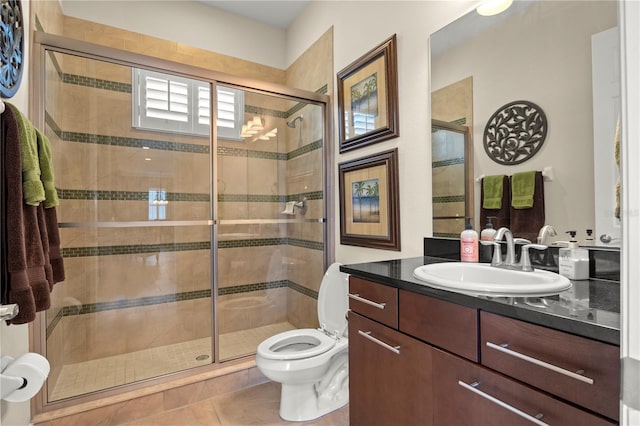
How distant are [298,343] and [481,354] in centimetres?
136

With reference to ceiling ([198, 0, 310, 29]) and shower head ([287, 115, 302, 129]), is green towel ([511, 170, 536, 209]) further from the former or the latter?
ceiling ([198, 0, 310, 29])

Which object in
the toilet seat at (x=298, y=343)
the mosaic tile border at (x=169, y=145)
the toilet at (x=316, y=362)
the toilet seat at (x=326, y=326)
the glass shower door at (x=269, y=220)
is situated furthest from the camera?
the glass shower door at (x=269, y=220)

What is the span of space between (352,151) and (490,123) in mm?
982

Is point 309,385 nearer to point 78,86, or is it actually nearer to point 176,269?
point 176,269

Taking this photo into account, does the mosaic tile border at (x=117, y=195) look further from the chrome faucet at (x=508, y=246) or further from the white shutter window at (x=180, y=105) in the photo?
the chrome faucet at (x=508, y=246)

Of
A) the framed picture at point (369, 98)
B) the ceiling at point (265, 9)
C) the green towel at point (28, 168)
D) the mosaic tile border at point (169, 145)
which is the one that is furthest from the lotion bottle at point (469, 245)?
the ceiling at point (265, 9)

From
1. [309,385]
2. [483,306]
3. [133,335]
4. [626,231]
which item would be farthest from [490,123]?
[133,335]

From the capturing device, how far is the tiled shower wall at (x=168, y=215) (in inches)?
87.9

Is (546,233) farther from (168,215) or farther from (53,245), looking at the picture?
(168,215)

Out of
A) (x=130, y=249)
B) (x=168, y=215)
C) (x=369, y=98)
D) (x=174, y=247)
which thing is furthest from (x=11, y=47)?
(x=369, y=98)

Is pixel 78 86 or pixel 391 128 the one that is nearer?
pixel 391 128

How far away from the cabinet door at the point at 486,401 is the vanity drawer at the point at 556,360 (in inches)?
1.0

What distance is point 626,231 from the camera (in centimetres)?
43

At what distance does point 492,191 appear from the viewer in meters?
1.42
